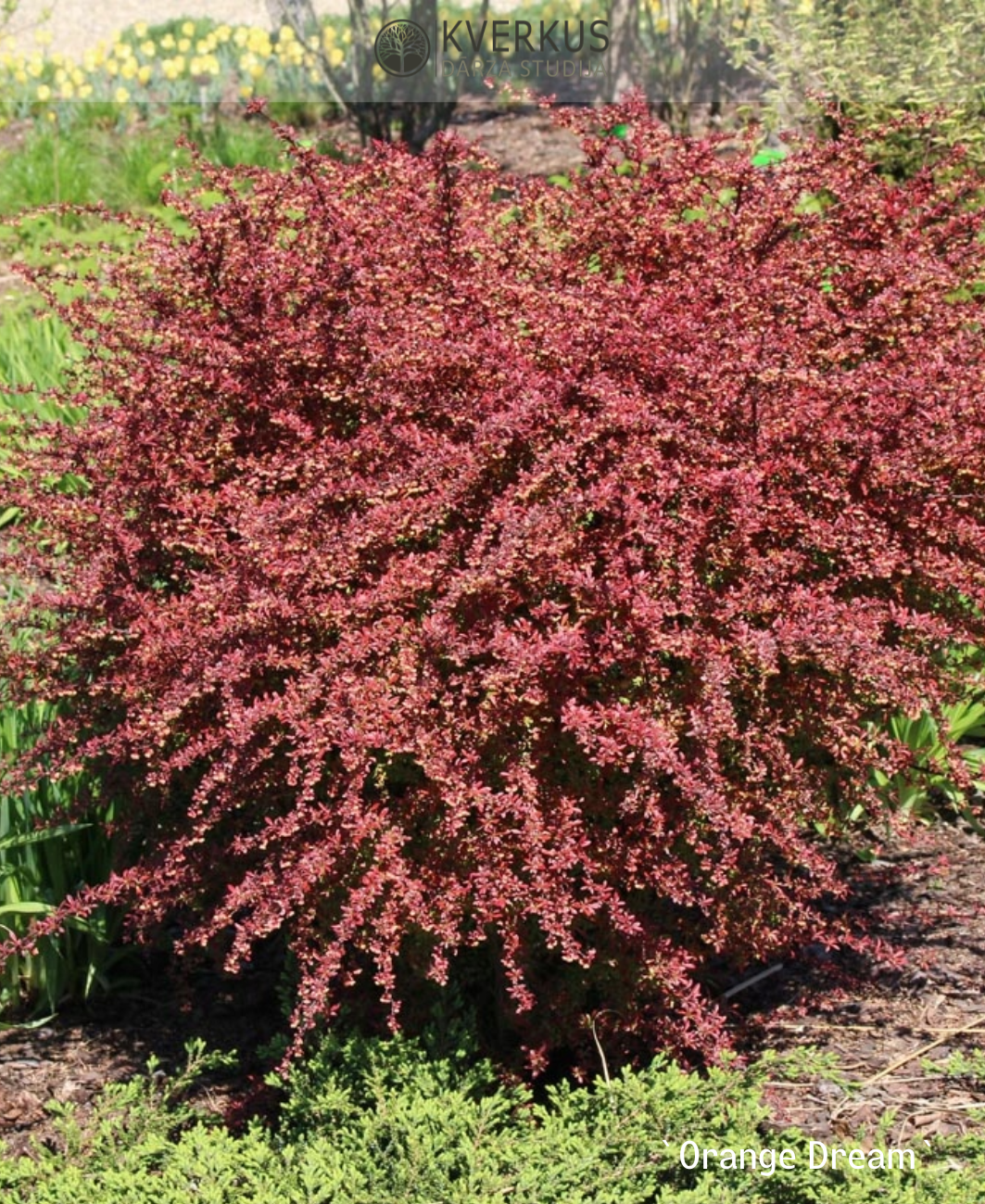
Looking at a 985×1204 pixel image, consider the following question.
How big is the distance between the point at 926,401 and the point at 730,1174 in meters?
1.39

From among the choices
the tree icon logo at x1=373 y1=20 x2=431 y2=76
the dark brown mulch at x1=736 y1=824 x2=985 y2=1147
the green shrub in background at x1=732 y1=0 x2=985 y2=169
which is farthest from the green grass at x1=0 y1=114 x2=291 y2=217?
the dark brown mulch at x1=736 y1=824 x2=985 y2=1147

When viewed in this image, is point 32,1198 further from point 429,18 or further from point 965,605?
point 429,18

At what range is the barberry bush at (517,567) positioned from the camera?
2604mm

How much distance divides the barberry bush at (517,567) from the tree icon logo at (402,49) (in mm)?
6081

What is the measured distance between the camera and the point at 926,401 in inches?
112

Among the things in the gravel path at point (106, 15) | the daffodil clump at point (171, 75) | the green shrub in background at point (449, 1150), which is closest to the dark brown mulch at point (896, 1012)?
the green shrub in background at point (449, 1150)

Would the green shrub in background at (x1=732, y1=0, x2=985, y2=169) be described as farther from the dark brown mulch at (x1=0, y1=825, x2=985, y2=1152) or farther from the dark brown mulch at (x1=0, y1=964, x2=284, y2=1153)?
the dark brown mulch at (x1=0, y1=964, x2=284, y2=1153)

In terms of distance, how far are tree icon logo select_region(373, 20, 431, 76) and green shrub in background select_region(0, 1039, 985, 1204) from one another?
716 cm

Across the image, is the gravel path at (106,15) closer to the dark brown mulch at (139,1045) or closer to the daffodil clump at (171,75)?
the daffodil clump at (171,75)

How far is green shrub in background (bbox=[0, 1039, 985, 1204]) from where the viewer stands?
8.09 feet

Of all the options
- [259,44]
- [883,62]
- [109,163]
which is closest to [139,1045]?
[883,62]

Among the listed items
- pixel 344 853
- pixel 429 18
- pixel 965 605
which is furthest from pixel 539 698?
pixel 429 18

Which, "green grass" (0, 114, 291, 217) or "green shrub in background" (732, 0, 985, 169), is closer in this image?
"green shrub in background" (732, 0, 985, 169)

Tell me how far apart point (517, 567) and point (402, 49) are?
704 centimetres
